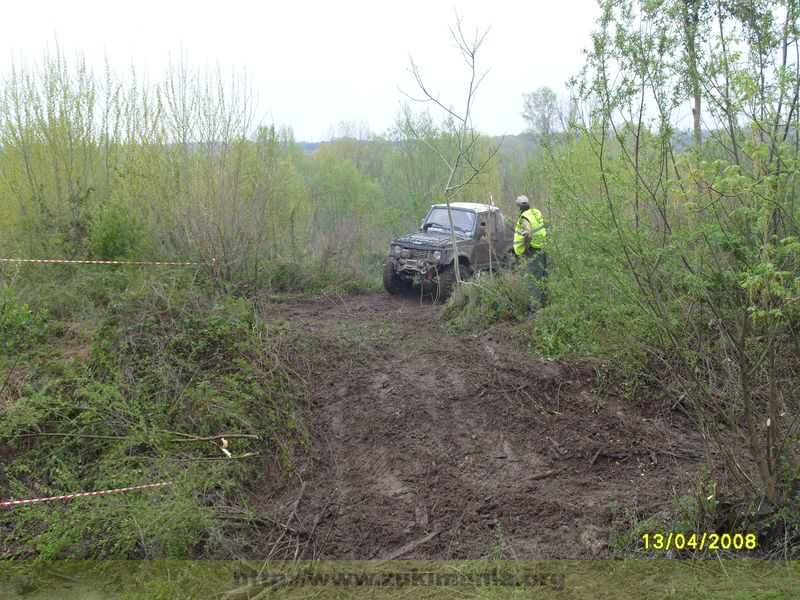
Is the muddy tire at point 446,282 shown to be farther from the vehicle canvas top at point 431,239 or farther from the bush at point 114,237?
the bush at point 114,237

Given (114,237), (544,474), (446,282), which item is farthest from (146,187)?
(544,474)

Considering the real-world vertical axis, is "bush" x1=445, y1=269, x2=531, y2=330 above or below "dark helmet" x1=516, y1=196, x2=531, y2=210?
below

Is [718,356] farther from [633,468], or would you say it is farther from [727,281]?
[633,468]

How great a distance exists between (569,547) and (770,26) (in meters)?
3.44

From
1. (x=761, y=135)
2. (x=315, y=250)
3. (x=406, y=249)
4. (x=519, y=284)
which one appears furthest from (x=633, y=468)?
(x=315, y=250)

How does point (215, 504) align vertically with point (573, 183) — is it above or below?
below

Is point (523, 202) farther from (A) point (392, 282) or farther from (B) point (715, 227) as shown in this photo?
(B) point (715, 227)

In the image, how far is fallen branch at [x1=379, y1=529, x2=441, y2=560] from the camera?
4492 mm

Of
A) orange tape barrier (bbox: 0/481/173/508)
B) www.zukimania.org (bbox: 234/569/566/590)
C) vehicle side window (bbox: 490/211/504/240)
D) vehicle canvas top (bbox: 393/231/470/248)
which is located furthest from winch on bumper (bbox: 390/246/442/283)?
www.zukimania.org (bbox: 234/569/566/590)

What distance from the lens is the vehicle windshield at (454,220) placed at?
40.0 feet

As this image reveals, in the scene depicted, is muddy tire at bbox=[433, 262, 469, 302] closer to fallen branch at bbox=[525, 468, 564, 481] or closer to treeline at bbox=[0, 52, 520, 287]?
treeline at bbox=[0, 52, 520, 287]

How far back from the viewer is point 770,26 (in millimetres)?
4043

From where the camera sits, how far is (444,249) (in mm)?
11430

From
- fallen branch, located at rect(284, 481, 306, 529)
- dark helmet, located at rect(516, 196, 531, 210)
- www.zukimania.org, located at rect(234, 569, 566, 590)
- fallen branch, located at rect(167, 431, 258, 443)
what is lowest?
www.zukimania.org, located at rect(234, 569, 566, 590)
